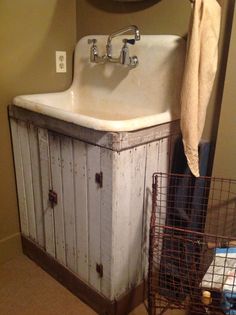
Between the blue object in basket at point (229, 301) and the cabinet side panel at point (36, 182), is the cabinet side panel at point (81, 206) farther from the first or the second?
the blue object in basket at point (229, 301)

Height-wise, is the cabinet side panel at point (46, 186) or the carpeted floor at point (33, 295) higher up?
the cabinet side panel at point (46, 186)

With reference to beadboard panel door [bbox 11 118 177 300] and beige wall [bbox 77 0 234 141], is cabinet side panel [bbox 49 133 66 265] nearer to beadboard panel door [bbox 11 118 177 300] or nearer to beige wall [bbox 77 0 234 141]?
beadboard panel door [bbox 11 118 177 300]

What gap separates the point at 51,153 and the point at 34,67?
53 cm

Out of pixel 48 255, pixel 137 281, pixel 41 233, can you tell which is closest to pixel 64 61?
pixel 41 233

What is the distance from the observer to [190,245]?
1254mm

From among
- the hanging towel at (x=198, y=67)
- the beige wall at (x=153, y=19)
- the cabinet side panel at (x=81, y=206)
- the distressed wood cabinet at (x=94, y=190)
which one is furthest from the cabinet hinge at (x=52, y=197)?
the beige wall at (x=153, y=19)

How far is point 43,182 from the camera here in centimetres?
146

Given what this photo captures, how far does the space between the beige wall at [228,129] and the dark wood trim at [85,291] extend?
67 cm

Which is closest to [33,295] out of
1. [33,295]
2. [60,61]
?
[33,295]

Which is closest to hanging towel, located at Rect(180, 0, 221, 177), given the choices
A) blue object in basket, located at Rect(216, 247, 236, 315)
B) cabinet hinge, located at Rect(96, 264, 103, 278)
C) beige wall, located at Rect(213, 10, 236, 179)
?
beige wall, located at Rect(213, 10, 236, 179)

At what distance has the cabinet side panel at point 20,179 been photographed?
5.10 feet

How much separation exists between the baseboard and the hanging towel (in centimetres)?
112

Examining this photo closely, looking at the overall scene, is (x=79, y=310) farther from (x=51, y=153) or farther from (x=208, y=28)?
(x=208, y=28)

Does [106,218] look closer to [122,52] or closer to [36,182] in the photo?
[36,182]
